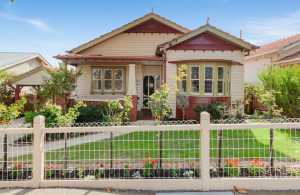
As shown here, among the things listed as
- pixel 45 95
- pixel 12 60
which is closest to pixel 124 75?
pixel 45 95

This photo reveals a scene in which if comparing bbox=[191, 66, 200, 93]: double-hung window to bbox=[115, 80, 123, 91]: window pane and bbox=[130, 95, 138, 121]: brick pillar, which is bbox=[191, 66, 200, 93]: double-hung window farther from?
bbox=[115, 80, 123, 91]: window pane

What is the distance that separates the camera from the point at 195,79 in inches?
738

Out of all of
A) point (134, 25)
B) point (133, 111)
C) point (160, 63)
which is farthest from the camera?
point (134, 25)

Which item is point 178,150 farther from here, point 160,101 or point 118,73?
point 118,73

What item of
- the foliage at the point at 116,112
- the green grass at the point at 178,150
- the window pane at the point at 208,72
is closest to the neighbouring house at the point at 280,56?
the window pane at the point at 208,72

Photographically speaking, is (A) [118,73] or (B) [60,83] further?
(A) [118,73]

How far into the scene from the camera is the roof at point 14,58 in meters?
30.0

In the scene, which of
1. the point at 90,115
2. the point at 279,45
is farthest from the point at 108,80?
the point at 279,45

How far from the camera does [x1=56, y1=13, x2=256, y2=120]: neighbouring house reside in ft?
60.8

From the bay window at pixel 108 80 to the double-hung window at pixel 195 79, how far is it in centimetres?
525

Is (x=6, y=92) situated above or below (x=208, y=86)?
below

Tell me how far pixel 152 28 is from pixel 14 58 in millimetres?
16060

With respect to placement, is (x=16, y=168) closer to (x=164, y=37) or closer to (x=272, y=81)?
(x=272, y=81)

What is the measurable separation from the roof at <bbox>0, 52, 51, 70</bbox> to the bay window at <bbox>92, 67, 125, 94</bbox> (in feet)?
31.0
